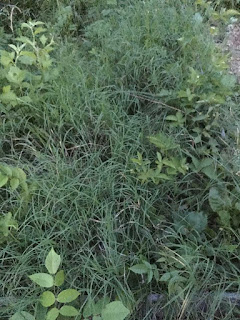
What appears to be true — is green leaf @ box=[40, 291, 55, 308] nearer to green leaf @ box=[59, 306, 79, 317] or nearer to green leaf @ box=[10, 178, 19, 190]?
green leaf @ box=[59, 306, 79, 317]

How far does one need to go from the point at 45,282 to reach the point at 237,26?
2.52 meters

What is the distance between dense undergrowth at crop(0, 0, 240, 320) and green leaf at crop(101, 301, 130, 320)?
11cm

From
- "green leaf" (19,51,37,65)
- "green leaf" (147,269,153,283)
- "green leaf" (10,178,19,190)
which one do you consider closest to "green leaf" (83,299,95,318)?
"green leaf" (147,269,153,283)

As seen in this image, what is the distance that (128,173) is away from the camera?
1824 millimetres

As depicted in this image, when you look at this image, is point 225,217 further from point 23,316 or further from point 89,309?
point 23,316

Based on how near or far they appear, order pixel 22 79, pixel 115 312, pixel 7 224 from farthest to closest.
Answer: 1. pixel 22 79
2. pixel 7 224
3. pixel 115 312

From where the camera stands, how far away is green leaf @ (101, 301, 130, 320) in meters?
1.27

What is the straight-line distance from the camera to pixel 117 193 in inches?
69.8

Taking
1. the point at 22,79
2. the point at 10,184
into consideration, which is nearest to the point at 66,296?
the point at 10,184

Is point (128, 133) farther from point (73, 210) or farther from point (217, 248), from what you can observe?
point (217, 248)

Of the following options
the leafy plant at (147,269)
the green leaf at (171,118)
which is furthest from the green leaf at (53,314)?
the green leaf at (171,118)

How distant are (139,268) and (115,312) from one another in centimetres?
23

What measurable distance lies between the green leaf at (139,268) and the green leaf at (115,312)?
7.4 inches

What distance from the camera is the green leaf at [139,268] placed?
1.46m
